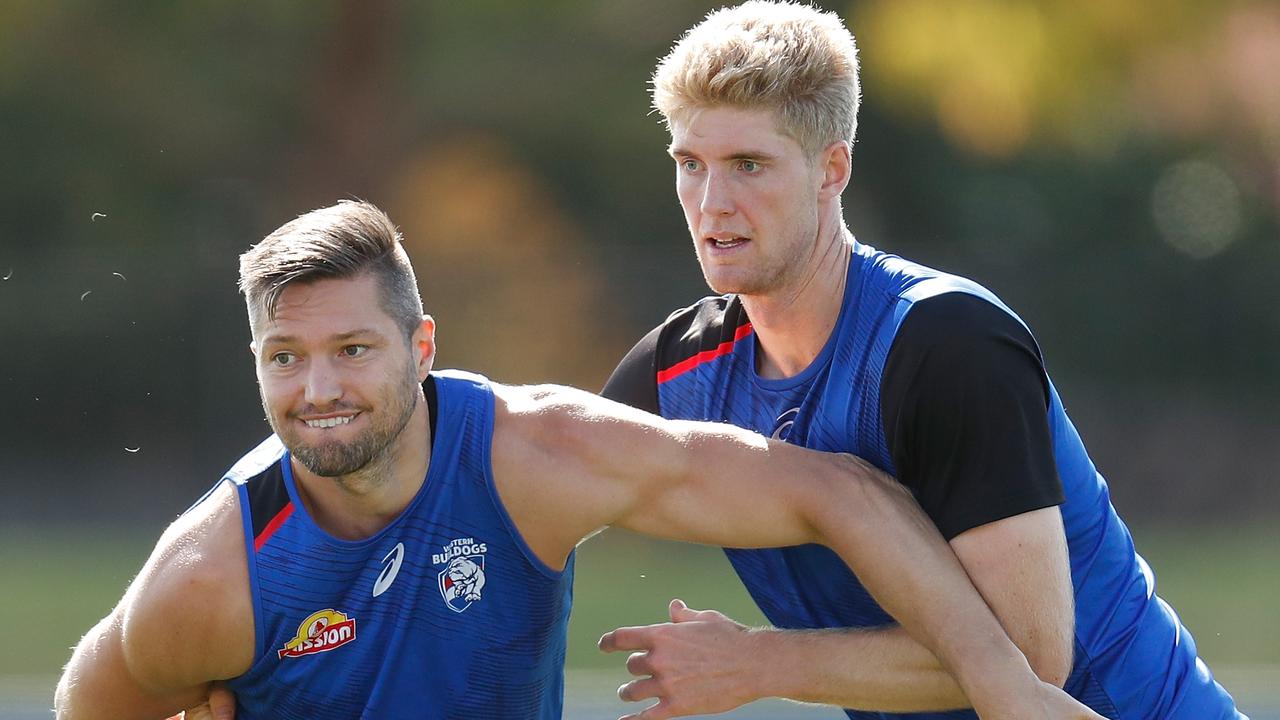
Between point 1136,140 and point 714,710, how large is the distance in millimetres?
16938

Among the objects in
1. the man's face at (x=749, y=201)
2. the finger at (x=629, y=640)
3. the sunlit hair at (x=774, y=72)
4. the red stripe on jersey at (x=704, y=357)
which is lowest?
the finger at (x=629, y=640)

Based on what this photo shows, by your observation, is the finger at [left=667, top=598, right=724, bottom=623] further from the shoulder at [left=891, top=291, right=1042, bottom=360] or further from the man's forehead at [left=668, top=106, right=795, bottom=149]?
the man's forehead at [left=668, top=106, right=795, bottom=149]

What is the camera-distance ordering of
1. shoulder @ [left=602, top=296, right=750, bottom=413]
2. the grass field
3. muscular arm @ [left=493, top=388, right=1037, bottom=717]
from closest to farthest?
muscular arm @ [left=493, top=388, right=1037, bottom=717] < shoulder @ [left=602, top=296, right=750, bottom=413] < the grass field

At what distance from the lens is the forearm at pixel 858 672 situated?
439 cm

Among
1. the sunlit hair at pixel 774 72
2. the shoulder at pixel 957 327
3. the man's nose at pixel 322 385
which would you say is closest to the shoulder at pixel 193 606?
the man's nose at pixel 322 385

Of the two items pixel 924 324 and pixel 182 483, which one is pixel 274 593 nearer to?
pixel 924 324

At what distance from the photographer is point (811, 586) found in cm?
476

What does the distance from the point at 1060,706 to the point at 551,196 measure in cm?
1689

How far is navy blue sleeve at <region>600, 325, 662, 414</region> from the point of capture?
208 inches

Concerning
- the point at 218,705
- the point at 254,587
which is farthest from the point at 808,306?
the point at 218,705

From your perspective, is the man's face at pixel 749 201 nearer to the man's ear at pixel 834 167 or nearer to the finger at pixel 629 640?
the man's ear at pixel 834 167

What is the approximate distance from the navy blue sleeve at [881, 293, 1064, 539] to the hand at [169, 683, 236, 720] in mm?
1970

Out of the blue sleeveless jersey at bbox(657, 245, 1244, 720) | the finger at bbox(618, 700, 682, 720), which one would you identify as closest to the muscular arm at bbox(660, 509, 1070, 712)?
the finger at bbox(618, 700, 682, 720)

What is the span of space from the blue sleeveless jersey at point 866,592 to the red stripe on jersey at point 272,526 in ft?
4.39
